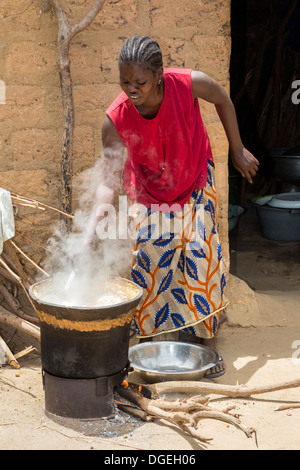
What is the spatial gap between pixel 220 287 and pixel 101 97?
142cm

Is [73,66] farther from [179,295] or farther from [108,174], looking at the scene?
[179,295]

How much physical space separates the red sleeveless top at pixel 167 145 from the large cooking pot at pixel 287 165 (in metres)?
3.28

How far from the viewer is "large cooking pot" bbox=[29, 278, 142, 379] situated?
2676mm

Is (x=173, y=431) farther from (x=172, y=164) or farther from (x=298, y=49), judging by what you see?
(x=298, y=49)

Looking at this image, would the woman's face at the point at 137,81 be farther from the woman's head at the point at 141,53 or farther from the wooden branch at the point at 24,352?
the wooden branch at the point at 24,352

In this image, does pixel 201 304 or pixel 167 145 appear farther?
pixel 201 304

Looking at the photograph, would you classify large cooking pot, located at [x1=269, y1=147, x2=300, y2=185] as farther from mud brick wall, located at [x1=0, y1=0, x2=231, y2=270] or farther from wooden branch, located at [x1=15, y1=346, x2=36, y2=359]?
wooden branch, located at [x1=15, y1=346, x2=36, y2=359]

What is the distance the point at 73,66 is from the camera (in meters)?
3.78

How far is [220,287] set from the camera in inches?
142

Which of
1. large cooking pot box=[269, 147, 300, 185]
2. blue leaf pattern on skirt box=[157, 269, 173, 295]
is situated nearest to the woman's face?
blue leaf pattern on skirt box=[157, 269, 173, 295]

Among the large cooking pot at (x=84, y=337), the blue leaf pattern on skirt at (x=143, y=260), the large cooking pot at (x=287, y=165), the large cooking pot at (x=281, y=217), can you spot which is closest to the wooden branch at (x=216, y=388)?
the large cooking pot at (x=84, y=337)

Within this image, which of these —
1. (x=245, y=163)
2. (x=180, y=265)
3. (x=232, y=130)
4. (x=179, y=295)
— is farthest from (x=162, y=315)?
(x=232, y=130)

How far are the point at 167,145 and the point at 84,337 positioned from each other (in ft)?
3.81
